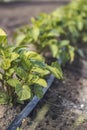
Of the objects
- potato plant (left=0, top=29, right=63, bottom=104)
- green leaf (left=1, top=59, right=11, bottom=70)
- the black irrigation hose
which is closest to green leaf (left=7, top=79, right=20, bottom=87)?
potato plant (left=0, top=29, right=63, bottom=104)

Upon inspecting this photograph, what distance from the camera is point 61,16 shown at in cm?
492

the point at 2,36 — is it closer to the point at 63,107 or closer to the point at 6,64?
the point at 6,64

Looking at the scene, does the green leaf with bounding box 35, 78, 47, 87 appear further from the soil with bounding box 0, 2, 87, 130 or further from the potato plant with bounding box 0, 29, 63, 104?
the soil with bounding box 0, 2, 87, 130

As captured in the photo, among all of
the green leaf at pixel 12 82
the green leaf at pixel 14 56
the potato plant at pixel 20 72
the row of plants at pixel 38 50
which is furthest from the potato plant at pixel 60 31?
the green leaf at pixel 12 82

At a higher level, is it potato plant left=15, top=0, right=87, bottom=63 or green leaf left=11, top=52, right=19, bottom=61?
green leaf left=11, top=52, right=19, bottom=61

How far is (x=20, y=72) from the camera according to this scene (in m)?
3.14

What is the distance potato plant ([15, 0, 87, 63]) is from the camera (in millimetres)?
4219

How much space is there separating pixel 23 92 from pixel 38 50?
142 centimetres

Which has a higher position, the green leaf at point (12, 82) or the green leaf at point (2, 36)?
the green leaf at point (2, 36)

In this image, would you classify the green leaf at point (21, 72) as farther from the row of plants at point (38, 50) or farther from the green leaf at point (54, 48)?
the green leaf at point (54, 48)

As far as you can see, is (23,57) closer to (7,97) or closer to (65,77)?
(7,97)

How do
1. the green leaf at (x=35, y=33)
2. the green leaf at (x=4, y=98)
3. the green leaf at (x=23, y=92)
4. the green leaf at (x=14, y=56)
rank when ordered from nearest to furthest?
1. the green leaf at (x=23, y=92)
2. the green leaf at (x=14, y=56)
3. the green leaf at (x=4, y=98)
4. the green leaf at (x=35, y=33)

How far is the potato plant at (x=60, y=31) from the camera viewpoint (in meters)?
4.22

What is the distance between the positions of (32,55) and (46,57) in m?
1.18
